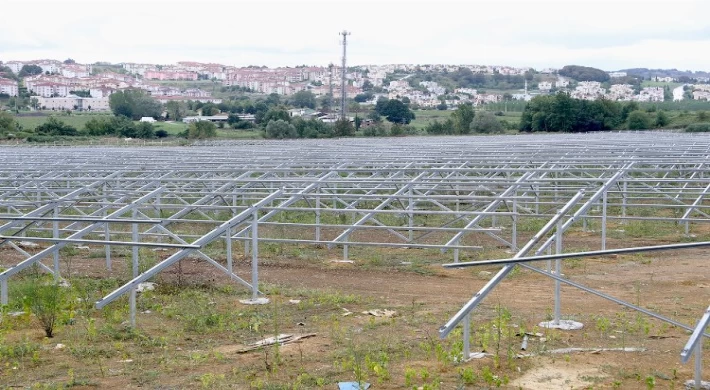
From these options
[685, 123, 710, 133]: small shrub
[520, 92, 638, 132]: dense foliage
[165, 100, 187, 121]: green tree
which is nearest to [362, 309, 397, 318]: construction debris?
[685, 123, 710, 133]: small shrub

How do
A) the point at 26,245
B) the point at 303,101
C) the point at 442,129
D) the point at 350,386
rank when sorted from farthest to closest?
the point at 303,101, the point at 442,129, the point at 26,245, the point at 350,386

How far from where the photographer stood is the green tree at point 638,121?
61188 mm

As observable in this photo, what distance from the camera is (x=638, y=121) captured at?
6141cm

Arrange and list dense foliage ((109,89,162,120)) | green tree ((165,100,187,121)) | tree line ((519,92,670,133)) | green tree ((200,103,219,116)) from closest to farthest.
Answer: tree line ((519,92,670,133))
dense foliage ((109,89,162,120))
green tree ((165,100,187,121))
green tree ((200,103,219,116))

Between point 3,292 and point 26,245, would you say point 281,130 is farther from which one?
point 3,292

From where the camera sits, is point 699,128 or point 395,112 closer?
point 699,128

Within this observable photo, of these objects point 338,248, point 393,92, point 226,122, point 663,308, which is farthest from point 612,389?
point 393,92

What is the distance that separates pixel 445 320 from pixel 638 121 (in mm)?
54635

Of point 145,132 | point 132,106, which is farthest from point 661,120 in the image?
point 132,106

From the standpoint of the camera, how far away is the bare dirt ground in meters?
8.31

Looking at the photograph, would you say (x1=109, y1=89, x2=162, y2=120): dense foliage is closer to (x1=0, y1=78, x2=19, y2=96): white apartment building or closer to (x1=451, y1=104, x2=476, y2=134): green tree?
(x1=451, y1=104, x2=476, y2=134): green tree

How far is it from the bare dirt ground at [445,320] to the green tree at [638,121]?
46.7 meters

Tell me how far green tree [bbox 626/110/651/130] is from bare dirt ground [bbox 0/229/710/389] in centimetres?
Result: 4670

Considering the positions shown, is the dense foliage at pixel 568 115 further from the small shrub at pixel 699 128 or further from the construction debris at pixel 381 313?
the construction debris at pixel 381 313
